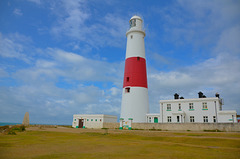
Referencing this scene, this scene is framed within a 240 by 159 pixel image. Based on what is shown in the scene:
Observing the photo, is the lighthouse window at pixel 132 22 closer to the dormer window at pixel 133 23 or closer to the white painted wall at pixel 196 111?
the dormer window at pixel 133 23

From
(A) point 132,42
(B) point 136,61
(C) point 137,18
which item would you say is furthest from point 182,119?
(C) point 137,18

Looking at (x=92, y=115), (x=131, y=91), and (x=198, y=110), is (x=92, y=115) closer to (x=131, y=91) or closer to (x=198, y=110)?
(x=131, y=91)

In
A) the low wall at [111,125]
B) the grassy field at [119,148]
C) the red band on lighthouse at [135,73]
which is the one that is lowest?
the low wall at [111,125]

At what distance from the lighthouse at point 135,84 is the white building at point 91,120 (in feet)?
21.7

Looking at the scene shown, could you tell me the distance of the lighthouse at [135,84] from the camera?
105ft

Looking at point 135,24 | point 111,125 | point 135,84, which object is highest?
point 135,24

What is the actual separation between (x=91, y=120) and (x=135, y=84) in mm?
13642

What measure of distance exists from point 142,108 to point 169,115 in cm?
526

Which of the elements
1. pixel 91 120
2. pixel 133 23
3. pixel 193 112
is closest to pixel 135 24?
pixel 133 23

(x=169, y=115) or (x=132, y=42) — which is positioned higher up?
(x=132, y=42)

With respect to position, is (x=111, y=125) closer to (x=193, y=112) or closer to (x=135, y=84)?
(x=135, y=84)

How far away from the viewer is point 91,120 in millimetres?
39031

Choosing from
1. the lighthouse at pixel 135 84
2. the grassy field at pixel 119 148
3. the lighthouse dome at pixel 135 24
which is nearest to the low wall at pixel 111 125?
the lighthouse at pixel 135 84

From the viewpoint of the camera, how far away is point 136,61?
33062mm
